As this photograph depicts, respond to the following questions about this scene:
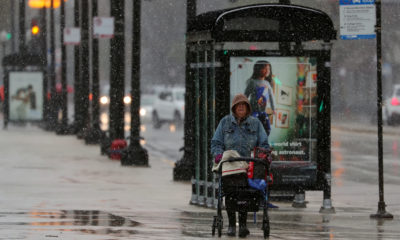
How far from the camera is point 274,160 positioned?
15086 mm

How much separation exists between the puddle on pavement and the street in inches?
0.5

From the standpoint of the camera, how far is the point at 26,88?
138 feet

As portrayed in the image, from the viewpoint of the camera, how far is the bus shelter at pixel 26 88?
41844 mm

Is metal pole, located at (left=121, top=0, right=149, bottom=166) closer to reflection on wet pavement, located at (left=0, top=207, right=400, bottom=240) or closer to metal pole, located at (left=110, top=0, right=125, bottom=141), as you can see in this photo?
metal pole, located at (left=110, top=0, right=125, bottom=141)

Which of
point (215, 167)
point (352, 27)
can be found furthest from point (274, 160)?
point (215, 167)

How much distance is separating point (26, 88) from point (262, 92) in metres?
28.1

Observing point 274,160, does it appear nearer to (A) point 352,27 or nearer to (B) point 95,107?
(A) point 352,27

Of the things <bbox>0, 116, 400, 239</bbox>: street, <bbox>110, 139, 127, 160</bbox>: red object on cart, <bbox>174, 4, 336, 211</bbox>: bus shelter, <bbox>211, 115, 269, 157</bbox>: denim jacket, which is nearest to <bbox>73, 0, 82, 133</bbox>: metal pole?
<bbox>0, 116, 400, 239</bbox>: street

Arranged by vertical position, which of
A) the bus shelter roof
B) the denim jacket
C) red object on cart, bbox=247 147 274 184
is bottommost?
red object on cart, bbox=247 147 274 184

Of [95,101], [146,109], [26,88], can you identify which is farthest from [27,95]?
[146,109]

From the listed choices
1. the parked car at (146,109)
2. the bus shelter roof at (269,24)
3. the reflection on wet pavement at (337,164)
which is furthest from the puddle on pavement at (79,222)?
the parked car at (146,109)

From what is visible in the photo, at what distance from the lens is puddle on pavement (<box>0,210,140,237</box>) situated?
12.3 meters

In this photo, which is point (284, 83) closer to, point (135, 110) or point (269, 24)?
point (269, 24)

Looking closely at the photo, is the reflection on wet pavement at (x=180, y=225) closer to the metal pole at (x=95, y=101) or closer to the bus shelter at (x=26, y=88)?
the metal pole at (x=95, y=101)
